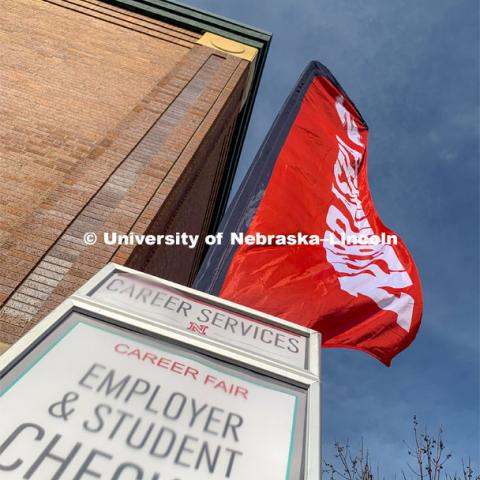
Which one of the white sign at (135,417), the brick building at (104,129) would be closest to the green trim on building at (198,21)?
the brick building at (104,129)

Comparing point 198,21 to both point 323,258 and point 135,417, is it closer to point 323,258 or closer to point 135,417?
point 323,258

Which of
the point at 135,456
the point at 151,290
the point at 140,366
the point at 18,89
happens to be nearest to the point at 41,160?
the point at 18,89

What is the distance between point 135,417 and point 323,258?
276 cm

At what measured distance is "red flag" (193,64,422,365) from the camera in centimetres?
337

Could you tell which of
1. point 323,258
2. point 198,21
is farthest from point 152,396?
point 198,21

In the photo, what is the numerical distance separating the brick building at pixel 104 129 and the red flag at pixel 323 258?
1631mm

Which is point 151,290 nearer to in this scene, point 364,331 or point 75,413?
point 75,413

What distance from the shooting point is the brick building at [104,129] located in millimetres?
4305

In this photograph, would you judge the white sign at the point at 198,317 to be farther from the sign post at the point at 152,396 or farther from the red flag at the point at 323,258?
the red flag at the point at 323,258

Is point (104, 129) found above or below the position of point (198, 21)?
below

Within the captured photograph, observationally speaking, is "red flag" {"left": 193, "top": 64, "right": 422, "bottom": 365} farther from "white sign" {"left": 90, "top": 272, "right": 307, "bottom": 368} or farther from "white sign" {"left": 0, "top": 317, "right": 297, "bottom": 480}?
"white sign" {"left": 0, "top": 317, "right": 297, "bottom": 480}

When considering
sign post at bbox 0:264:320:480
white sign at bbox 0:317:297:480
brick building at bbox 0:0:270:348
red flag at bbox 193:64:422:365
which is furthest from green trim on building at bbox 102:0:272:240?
white sign at bbox 0:317:297:480

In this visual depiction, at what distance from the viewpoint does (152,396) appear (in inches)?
58.3

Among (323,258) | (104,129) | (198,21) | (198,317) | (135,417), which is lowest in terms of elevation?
(135,417)
